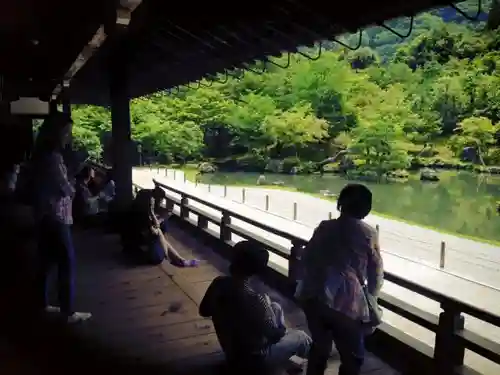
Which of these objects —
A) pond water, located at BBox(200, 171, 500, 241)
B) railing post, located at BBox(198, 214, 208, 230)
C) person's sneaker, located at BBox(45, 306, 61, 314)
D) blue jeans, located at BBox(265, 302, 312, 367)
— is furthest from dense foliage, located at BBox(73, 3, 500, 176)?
blue jeans, located at BBox(265, 302, 312, 367)

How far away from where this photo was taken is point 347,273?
1.86 m

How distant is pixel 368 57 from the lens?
3491 cm

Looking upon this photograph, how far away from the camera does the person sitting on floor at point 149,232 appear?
14.0ft

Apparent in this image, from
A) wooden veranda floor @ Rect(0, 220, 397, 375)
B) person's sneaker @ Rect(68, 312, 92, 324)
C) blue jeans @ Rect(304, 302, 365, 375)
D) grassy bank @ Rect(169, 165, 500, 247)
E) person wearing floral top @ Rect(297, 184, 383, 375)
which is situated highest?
person wearing floral top @ Rect(297, 184, 383, 375)

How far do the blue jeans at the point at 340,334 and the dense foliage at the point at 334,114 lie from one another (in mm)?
21652

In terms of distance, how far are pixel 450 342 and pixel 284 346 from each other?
0.89 meters

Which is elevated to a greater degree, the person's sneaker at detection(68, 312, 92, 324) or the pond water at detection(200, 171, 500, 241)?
the person's sneaker at detection(68, 312, 92, 324)

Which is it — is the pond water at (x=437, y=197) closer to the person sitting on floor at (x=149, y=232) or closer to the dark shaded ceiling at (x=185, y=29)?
the person sitting on floor at (x=149, y=232)

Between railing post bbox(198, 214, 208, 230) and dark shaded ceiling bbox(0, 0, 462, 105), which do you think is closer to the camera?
dark shaded ceiling bbox(0, 0, 462, 105)

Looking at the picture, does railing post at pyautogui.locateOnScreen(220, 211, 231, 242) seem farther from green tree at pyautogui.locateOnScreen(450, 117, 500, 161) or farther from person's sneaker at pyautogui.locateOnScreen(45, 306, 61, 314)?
green tree at pyautogui.locateOnScreen(450, 117, 500, 161)

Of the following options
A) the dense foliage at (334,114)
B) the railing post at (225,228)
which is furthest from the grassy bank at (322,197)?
the railing post at (225,228)

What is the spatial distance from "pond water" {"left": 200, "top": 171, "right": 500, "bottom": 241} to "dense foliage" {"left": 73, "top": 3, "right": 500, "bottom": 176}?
122 cm

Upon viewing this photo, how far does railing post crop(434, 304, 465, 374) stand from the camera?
2.33 m

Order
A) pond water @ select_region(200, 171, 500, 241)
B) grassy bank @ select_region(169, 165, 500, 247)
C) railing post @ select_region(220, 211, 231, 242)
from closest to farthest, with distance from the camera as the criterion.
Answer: railing post @ select_region(220, 211, 231, 242) → grassy bank @ select_region(169, 165, 500, 247) → pond water @ select_region(200, 171, 500, 241)
